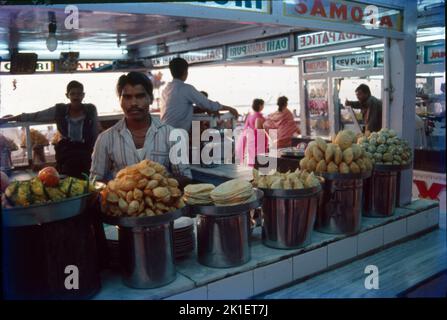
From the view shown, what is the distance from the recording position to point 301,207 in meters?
2.07

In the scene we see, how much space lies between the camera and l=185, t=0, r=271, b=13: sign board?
6.98 ft

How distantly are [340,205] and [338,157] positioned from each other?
27 centimetres

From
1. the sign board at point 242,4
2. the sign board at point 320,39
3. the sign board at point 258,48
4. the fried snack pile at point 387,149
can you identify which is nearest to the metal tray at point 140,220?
the sign board at point 242,4

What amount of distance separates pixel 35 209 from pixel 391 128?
2.68m

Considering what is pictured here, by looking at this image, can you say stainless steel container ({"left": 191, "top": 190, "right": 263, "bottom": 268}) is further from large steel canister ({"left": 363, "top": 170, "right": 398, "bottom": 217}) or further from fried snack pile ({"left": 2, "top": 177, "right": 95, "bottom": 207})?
large steel canister ({"left": 363, "top": 170, "right": 398, "bottom": 217})

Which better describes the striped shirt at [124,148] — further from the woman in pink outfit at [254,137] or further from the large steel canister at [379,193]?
the woman in pink outfit at [254,137]

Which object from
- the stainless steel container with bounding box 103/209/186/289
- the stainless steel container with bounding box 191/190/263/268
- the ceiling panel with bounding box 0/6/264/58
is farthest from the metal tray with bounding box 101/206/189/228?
the ceiling panel with bounding box 0/6/264/58

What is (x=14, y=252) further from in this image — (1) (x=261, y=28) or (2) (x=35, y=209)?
(1) (x=261, y=28)

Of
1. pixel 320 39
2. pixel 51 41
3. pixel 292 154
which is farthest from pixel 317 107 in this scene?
pixel 51 41

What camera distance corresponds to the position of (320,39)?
19.1 ft

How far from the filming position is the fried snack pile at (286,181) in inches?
82.0

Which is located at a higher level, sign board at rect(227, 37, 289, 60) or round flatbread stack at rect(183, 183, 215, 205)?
sign board at rect(227, 37, 289, 60)

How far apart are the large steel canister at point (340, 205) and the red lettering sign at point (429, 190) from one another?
343 cm

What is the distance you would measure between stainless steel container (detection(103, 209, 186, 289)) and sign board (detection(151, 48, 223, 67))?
20.1ft
